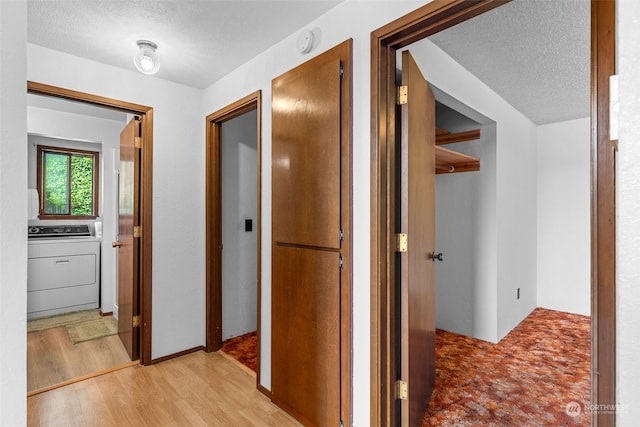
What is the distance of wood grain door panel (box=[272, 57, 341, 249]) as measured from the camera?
182 cm

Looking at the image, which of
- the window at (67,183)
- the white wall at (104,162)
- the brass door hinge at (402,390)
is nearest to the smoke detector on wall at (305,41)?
the brass door hinge at (402,390)

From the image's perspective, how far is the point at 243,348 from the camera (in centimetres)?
312

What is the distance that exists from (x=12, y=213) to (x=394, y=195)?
1.45 meters

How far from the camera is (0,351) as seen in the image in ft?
2.24

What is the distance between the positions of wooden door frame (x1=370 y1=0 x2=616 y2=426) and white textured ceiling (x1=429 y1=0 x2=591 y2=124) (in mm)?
726

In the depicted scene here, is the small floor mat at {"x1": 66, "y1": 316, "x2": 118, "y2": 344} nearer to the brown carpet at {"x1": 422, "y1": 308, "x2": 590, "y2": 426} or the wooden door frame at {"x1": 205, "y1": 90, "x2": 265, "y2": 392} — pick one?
the wooden door frame at {"x1": 205, "y1": 90, "x2": 265, "y2": 392}

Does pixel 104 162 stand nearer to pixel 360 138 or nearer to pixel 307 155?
pixel 307 155

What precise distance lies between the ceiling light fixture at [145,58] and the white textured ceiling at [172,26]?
0.20ft

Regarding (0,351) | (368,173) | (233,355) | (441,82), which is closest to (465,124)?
(441,82)

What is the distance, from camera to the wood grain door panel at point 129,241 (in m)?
2.84

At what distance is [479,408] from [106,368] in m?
2.79

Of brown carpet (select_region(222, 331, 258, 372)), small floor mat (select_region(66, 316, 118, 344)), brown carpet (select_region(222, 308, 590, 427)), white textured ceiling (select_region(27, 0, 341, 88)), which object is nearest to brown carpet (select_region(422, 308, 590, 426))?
brown carpet (select_region(222, 308, 590, 427))

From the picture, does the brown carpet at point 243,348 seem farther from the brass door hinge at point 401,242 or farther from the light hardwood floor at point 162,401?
the brass door hinge at point 401,242

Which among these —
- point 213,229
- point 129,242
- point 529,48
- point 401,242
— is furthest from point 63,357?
point 529,48
